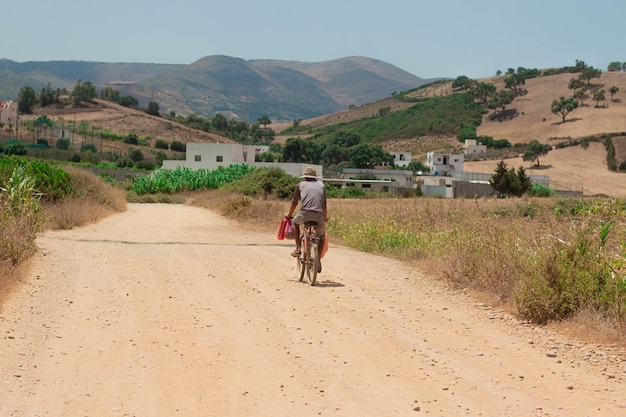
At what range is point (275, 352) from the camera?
27.7 ft

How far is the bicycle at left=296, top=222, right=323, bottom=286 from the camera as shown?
13.3 m

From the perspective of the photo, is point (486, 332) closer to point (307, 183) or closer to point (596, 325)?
point (596, 325)

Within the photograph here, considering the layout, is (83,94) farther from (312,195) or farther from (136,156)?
(312,195)

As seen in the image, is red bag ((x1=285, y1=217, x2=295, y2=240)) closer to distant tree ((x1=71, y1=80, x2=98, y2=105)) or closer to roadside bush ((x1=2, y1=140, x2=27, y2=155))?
roadside bush ((x1=2, y1=140, x2=27, y2=155))

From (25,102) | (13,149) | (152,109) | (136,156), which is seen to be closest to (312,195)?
(13,149)

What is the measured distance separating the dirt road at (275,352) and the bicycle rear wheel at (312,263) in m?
0.28

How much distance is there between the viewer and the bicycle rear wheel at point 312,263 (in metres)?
13.3

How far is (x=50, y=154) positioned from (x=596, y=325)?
9841 centimetres

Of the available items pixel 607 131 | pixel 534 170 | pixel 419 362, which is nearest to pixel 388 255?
pixel 419 362

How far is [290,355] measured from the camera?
8.30 meters

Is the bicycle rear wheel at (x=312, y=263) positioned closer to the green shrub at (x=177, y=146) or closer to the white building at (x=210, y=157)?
the white building at (x=210, y=157)

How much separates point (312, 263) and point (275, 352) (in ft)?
16.5

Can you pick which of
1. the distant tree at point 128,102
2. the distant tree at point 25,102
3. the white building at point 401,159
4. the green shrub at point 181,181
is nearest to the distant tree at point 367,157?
the white building at point 401,159

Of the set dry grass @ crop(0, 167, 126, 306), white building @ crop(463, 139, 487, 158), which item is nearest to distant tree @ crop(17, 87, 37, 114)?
white building @ crop(463, 139, 487, 158)
